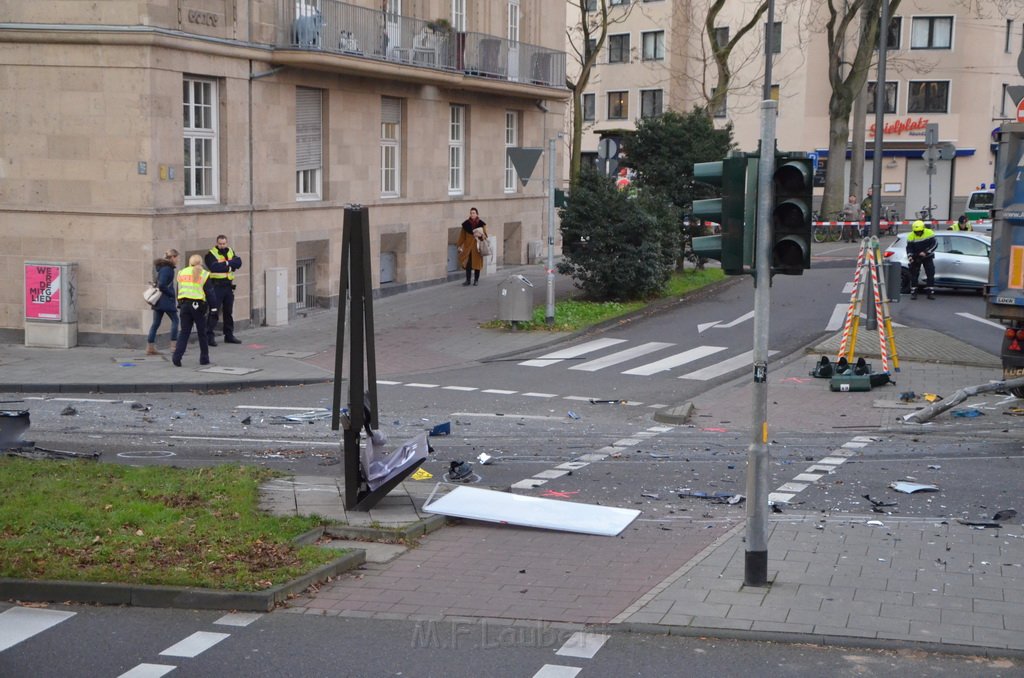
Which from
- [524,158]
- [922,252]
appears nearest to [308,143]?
[524,158]

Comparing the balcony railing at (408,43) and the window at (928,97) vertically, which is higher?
the window at (928,97)

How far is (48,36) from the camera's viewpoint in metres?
21.1

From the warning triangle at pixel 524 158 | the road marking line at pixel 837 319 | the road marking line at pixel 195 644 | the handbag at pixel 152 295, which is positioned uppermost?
the warning triangle at pixel 524 158

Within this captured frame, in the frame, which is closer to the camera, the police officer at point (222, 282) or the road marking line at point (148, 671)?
the road marking line at point (148, 671)

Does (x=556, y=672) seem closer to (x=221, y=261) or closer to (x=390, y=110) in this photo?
(x=221, y=261)

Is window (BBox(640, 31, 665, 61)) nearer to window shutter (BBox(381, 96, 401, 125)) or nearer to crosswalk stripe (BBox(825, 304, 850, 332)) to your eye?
window shutter (BBox(381, 96, 401, 125))

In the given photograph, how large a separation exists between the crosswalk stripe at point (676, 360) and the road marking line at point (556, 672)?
1327 centimetres

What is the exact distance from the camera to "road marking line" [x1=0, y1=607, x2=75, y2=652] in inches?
282

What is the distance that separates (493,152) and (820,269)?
9969mm

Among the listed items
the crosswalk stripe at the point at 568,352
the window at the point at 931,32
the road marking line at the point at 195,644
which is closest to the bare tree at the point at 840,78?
the window at the point at 931,32

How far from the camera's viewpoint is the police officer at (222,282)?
21766mm

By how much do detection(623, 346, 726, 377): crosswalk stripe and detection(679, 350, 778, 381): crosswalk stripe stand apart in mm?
519

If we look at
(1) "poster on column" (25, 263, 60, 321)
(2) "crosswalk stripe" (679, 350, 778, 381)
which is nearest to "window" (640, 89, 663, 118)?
(2) "crosswalk stripe" (679, 350, 778, 381)

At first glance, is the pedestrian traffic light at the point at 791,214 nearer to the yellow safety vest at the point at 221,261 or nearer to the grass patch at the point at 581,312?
the yellow safety vest at the point at 221,261
